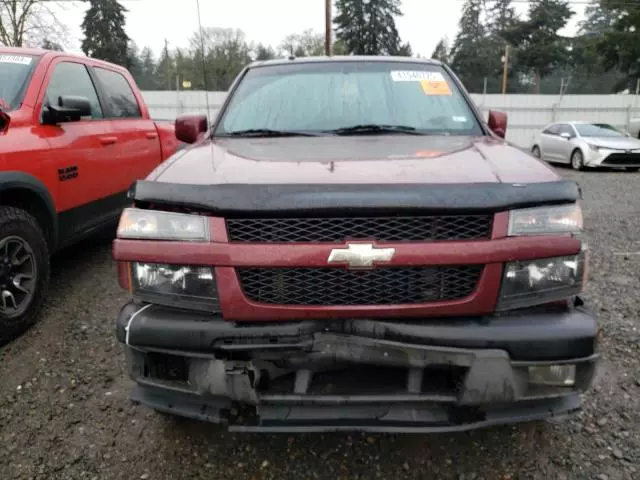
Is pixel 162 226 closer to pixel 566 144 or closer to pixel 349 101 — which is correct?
pixel 349 101

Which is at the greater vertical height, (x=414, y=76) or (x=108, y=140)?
(x=414, y=76)

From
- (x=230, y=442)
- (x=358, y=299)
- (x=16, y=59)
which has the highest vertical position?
(x=16, y=59)

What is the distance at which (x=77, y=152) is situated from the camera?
3941 mm

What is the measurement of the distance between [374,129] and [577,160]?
39.5ft

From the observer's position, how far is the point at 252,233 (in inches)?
73.6

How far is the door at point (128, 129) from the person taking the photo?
4711mm

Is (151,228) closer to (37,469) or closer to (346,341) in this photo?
(346,341)

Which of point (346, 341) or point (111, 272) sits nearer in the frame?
point (346, 341)

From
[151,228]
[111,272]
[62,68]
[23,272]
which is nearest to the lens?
[151,228]

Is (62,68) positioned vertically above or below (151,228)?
above

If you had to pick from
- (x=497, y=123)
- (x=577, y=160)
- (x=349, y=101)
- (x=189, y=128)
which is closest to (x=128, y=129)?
(x=189, y=128)

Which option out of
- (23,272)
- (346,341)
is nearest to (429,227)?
(346,341)

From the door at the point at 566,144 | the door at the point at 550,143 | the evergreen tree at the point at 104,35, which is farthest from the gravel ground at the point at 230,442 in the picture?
the evergreen tree at the point at 104,35

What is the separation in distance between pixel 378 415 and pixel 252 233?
784mm
